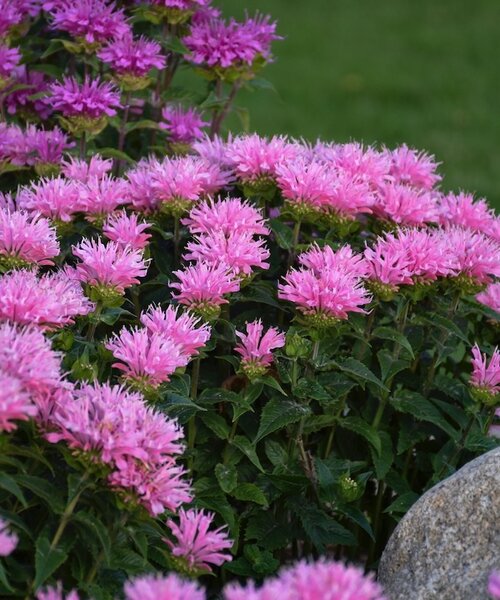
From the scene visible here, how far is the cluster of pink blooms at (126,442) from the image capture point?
7.00 ft

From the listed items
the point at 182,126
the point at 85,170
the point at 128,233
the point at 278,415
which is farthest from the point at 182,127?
the point at 278,415

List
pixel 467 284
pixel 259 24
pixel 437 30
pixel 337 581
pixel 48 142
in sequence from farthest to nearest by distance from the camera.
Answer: pixel 437 30 → pixel 259 24 → pixel 48 142 → pixel 467 284 → pixel 337 581

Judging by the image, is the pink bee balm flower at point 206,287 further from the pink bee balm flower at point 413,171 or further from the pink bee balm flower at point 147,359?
the pink bee balm flower at point 413,171

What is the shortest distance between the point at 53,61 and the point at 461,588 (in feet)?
7.70

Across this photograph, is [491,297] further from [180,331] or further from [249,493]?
[180,331]

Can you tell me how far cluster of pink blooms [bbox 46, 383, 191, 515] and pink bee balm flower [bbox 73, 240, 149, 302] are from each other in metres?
0.45

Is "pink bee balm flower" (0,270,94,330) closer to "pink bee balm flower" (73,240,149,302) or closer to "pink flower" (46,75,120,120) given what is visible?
"pink bee balm flower" (73,240,149,302)

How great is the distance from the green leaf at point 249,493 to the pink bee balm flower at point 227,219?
1.95 feet

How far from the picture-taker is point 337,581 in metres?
1.83

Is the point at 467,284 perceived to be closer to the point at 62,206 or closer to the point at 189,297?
the point at 189,297

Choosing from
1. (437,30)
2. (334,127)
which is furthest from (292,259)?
(437,30)

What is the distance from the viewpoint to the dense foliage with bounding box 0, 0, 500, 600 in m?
2.26

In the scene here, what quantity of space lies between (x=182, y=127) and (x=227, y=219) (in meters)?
0.99

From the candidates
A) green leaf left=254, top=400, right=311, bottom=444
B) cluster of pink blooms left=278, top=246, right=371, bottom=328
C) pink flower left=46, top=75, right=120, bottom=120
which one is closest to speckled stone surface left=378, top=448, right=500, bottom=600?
green leaf left=254, top=400, right=311, bottom=444
